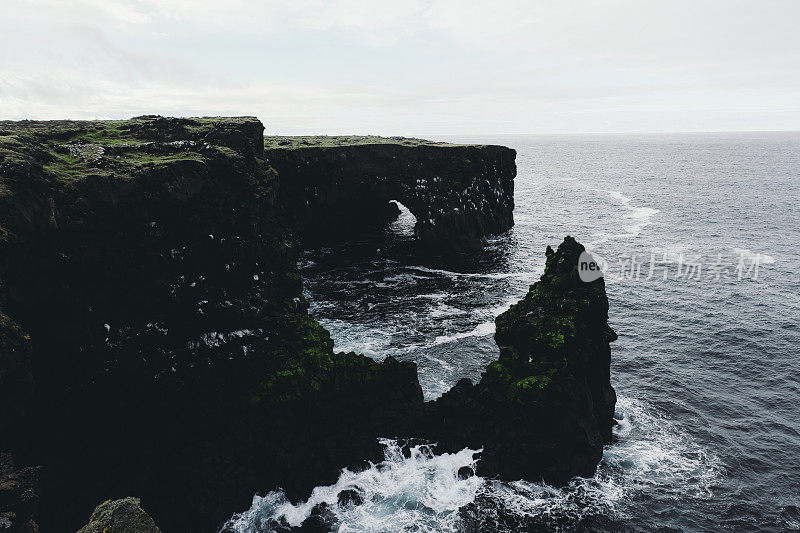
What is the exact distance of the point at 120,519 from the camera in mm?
9781

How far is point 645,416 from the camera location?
35250 millimetres

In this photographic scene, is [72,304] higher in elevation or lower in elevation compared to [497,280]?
higher

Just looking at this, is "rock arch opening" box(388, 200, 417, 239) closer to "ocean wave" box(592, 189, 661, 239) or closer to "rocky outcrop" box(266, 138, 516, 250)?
"rocky outcrop" box(266, 138, 516, 250)

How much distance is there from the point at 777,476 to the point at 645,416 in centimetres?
821

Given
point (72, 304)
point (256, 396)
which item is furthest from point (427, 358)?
point (72, 304)

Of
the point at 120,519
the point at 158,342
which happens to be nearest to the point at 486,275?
the point at 158,342

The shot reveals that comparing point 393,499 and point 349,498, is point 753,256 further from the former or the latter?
point 349,498

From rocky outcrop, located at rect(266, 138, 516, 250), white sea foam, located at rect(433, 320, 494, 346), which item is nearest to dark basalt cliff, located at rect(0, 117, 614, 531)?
white sea foam, located at rect(433, 320, 494, 346)

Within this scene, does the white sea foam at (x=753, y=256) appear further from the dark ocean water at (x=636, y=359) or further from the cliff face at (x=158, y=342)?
the cliff face at (x=158, y=342)

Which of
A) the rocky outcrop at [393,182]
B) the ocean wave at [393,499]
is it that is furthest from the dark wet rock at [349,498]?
the rocky outcrop at [393,182]

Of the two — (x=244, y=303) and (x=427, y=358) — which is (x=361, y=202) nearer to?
(x=427, y=358)

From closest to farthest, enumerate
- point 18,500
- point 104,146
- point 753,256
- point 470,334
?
1. point 18,500
2. point 104,146
3. point 470,334
4. point 753,256

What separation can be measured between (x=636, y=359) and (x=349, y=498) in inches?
1198

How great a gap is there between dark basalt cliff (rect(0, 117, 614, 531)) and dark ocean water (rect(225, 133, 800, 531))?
2.35m
